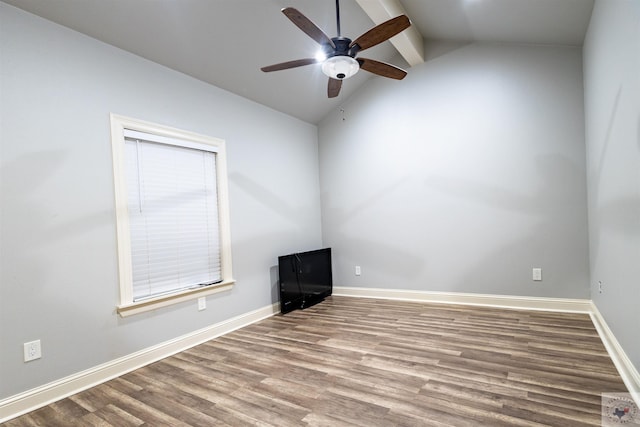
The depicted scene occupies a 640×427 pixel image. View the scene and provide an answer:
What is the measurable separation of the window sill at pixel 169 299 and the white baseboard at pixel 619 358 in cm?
325

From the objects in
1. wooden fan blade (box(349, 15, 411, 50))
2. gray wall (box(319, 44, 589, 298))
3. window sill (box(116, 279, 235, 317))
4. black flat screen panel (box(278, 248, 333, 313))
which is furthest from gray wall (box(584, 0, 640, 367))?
window sill (box(116, 279, 235, 317))

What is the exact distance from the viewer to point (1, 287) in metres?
2.08

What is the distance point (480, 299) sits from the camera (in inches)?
158

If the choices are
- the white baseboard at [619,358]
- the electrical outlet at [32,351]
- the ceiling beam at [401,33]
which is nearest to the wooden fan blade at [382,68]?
the ceiling beam at [401,33]

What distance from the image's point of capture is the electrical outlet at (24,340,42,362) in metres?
2.17

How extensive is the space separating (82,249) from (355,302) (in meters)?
3.17

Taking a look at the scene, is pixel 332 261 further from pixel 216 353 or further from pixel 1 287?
pixel 1 287

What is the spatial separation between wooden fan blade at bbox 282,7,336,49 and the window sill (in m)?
2.43

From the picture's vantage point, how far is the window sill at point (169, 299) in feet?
8.87

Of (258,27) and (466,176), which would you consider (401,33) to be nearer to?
(258,27)
